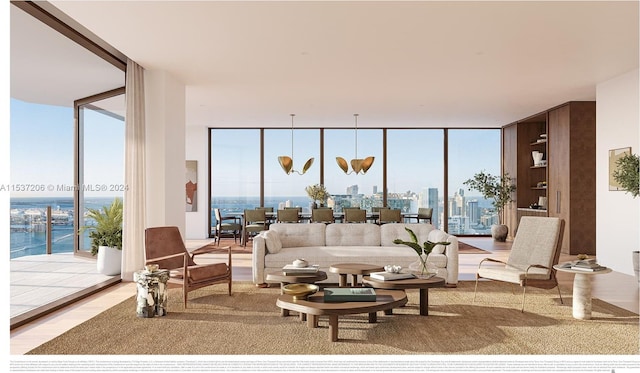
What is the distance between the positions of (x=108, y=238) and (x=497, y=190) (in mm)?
9265

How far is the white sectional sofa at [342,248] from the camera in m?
6.83

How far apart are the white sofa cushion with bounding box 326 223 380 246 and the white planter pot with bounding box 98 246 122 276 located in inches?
122

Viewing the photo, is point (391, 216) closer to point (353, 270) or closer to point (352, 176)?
point (352, 176)

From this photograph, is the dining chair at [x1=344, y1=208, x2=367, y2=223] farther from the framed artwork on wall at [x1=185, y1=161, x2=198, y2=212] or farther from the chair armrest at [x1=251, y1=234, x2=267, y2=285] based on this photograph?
the framed artwork on wall at [x1=185, y1=161, x2=198, y2=212]

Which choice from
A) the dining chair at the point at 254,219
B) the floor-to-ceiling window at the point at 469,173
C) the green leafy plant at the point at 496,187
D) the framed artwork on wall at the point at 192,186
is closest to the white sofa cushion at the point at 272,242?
the dining chair at the point at 254,219

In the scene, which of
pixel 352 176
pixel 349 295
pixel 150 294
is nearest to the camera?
pixel 349 295

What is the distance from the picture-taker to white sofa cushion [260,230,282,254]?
273 inches

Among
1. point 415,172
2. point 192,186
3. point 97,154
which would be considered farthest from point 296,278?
point 415,172

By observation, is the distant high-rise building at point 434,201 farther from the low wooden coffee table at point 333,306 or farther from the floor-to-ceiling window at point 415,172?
the low wooden coffee table at point 333,306

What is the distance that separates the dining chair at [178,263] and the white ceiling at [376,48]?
228cm

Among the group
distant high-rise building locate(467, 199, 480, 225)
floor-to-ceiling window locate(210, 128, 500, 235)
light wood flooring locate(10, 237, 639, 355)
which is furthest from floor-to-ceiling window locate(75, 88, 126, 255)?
distant high-rise building locate(467, 199, 480, 225)

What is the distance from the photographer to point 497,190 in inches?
523

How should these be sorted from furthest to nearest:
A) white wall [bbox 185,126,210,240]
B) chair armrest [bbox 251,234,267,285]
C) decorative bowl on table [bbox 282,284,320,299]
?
1. white wall [bbox 185,126,210,240]
2. chair armrest [bbox 251,234,267,285]
3. decorative bowl on table [bbox 282,284,320,299]

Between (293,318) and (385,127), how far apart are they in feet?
31.7
